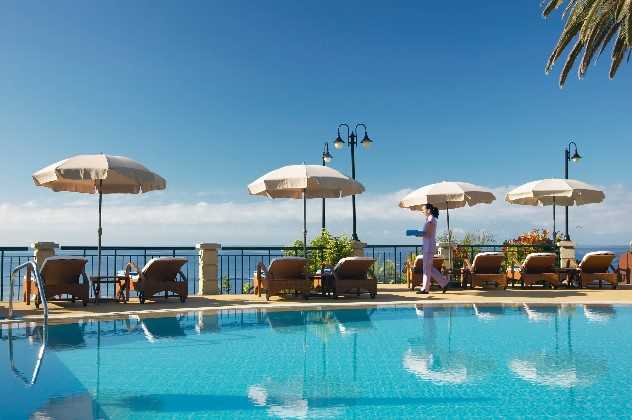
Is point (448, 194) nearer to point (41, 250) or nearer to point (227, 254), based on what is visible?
point (227, 254)

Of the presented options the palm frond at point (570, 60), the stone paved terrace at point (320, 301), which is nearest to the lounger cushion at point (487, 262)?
the stone paved terrace at point (320, 301)

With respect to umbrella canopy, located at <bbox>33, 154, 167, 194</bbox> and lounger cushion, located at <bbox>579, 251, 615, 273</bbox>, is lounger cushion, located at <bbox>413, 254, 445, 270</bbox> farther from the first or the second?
umbrella canopy, located at <bbox>33, 154, 167, 194</bbox>

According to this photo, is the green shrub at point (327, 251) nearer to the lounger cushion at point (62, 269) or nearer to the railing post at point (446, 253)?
the railing post at point (446, 253)

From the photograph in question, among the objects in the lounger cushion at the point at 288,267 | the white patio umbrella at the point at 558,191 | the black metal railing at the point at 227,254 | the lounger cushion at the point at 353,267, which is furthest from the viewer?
the white patio umbrella at the point at 558,191

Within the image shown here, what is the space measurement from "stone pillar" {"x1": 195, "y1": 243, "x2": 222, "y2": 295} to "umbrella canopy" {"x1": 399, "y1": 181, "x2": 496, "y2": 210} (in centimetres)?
472

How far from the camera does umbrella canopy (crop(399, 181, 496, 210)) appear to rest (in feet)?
44.6

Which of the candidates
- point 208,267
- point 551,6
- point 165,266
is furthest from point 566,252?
point 165,266

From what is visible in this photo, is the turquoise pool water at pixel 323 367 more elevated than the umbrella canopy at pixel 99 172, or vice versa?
the umbrella canopy at pixel 99 172

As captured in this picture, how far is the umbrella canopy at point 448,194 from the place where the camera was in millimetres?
13586

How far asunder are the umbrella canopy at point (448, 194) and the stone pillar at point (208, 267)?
186 inches

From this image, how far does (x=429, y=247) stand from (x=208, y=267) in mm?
4600

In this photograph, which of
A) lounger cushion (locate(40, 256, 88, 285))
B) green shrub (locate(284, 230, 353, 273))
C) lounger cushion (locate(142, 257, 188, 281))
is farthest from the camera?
green shrub (locate(284, 230, 353, 273))

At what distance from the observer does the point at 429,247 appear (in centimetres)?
1232

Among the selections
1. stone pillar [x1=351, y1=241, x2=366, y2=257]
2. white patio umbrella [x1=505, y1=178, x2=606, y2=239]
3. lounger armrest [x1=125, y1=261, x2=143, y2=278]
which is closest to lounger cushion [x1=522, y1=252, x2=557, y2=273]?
white patio umbrella [x1=505, y1=178, x2=606, y2=239]
